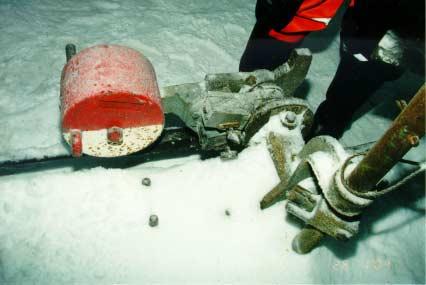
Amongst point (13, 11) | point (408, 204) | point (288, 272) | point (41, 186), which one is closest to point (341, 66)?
point (408, 204)

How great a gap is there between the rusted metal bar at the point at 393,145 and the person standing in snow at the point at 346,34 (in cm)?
87

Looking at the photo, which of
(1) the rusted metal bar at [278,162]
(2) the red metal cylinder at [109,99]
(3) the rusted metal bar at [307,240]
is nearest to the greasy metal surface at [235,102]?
(1) the rusted metal bar at [278,162]

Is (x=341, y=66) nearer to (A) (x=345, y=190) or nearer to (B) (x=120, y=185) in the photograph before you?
(A) (x=345, y=190)

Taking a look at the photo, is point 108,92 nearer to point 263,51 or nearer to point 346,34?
point 263,51

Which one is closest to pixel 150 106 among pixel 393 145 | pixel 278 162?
pixel 278 162

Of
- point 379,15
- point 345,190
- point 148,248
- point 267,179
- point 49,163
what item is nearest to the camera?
point 345,190

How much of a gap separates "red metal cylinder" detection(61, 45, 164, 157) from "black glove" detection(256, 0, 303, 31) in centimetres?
98

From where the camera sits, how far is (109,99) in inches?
56.0

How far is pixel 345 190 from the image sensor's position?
129cm

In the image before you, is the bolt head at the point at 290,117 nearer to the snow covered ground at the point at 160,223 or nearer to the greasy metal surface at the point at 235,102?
the greasy metal surface at the point at 235,102

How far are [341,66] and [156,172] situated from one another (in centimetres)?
153

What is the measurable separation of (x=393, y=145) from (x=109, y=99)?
114 centimetres

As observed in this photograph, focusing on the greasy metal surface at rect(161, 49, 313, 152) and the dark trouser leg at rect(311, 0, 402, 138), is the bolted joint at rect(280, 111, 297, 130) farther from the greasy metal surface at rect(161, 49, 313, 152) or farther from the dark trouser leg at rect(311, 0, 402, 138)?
the dark trouser leg at rect(311, 0, 402, 138)

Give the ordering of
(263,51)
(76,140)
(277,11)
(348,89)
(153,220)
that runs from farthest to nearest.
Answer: (263,51) < (348,89) < (277,11) < (153,220) < (76,140)
